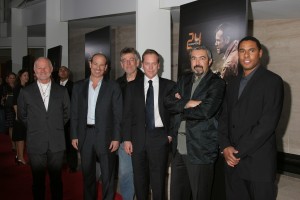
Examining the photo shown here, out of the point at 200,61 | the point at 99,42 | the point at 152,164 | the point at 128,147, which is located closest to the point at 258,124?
the point at 200,61

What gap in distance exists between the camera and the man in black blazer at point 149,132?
9.95 ft

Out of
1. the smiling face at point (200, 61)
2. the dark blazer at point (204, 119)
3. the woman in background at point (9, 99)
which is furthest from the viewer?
the woman in background at point (9, 99)

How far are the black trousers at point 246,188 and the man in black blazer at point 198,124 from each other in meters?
0.16

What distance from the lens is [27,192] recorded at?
13.8 ft

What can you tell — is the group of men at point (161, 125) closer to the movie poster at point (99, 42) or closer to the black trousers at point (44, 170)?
the black trousers at point (44, 170)

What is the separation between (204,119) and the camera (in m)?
2.61

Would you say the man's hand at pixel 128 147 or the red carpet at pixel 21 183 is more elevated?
the man's hand at pixel 128 147

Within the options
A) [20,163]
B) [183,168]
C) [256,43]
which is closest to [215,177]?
[183,168]

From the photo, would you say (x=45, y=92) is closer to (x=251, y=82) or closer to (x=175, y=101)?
(x=175, y=101)

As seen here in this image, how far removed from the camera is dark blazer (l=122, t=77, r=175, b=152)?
3049 millimetres

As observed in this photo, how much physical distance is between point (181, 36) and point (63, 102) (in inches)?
60.4

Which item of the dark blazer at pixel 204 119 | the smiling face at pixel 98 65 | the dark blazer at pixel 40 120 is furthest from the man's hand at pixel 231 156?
the dark blazer at pixel 40 120

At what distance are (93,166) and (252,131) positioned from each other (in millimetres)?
1607

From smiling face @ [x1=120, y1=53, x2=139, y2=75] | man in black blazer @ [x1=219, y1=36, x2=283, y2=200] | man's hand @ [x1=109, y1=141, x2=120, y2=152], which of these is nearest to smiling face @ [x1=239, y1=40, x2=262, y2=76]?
man in black blazer @ [x1=219, y1=36, x2=283, y2=200]
